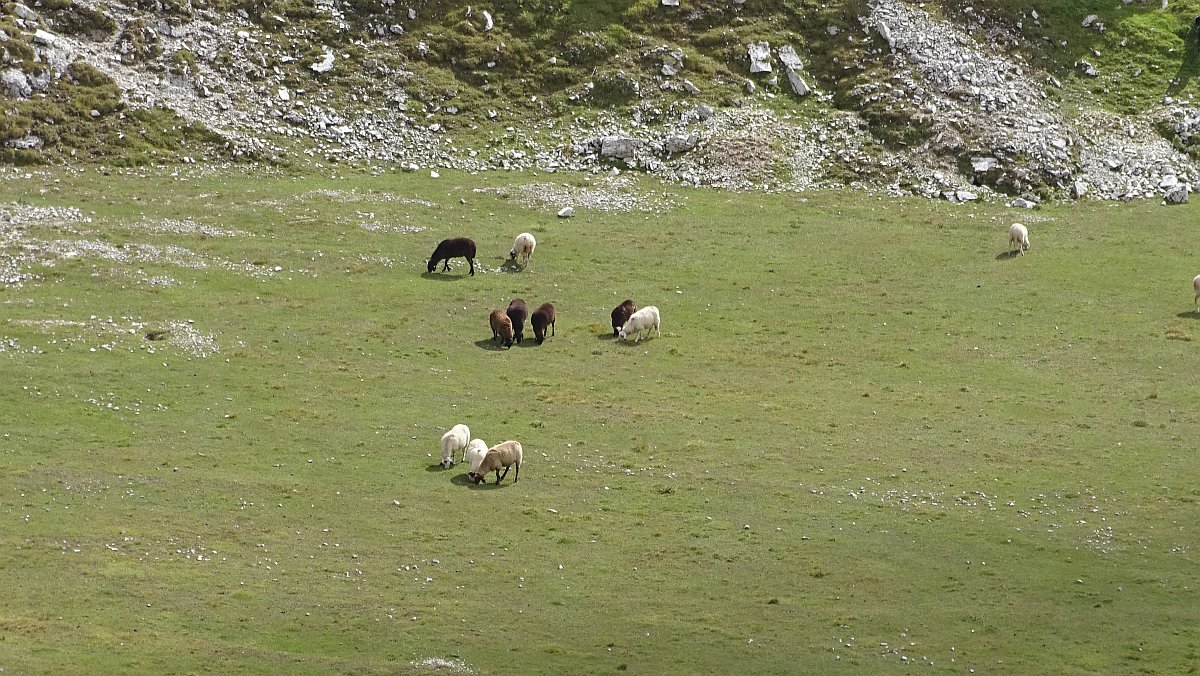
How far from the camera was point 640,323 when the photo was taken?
48594 millimetres

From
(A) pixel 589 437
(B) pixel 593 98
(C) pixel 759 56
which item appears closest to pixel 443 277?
(A) pixel 589 437

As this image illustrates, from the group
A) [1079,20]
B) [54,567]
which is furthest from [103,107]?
[1079,20]

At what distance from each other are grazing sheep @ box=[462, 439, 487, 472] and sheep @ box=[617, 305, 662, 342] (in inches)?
496

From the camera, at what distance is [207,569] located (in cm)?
3014

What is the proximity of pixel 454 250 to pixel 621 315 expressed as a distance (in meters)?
9.59

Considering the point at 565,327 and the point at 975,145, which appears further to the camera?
the point at 975,145

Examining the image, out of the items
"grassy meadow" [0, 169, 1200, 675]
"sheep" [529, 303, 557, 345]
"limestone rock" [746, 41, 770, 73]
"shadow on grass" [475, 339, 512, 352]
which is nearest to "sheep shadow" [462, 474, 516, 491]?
"grassy meadow" [0, 169, 1200, 675]

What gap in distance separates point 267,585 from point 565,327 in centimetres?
2188

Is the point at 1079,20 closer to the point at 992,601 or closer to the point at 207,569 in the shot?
the point at 992,601

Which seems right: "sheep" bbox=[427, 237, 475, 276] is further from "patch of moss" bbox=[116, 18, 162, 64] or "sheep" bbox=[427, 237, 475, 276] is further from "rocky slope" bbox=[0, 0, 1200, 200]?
"patch of moss" bbox=[116, 18, 162, 64]

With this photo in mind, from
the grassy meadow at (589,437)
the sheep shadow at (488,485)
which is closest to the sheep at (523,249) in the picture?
the grassy meadow at (589,437)

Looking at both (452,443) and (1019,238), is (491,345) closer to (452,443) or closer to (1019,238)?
(452,443)

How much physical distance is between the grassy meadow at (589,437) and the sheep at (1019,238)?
73 cm

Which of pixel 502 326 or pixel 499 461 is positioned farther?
pixel 502 326
